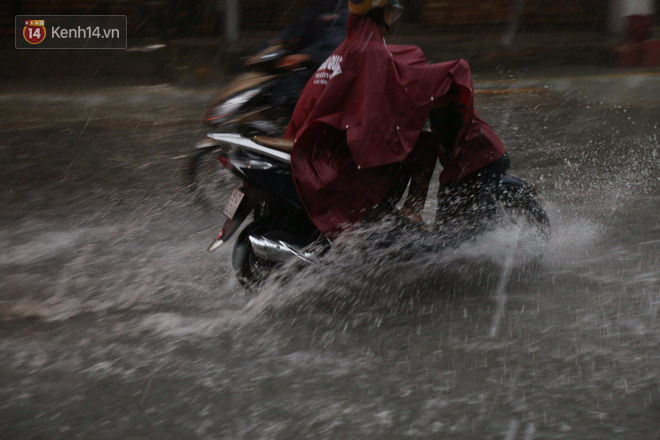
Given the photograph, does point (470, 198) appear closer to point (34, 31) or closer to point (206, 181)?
point (206, 181)

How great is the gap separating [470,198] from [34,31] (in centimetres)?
1279

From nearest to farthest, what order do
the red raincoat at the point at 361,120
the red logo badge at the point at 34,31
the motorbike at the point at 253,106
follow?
1. the red raincoat at the point at 361,120
2. the motorbike at the point at 253,106
3. the red logo badge at the point at 34,31

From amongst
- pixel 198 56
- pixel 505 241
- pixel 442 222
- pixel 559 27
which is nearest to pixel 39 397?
pixel 442 222

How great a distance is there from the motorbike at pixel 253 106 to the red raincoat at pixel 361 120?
1887mm

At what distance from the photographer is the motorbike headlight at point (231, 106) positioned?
243 inches

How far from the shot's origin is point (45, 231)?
590 centimetres

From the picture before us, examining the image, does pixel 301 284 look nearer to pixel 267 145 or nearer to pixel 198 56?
pixel 267 145

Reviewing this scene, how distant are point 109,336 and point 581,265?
253cm

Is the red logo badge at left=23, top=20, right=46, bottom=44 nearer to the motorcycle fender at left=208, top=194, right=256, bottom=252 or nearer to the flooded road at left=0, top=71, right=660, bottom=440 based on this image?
the flooded road at left=0, top=71, right=660, bottom=440

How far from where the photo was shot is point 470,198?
173 inches

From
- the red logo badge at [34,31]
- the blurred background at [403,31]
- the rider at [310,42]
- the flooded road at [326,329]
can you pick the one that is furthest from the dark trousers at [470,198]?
the red logo badge at [34,31]

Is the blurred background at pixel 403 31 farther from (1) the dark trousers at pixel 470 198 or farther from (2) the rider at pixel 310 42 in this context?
(1) the dark trousers at pixel 470 198

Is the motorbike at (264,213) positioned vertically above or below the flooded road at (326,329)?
above

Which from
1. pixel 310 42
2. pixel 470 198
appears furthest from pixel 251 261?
pixel 310 42
